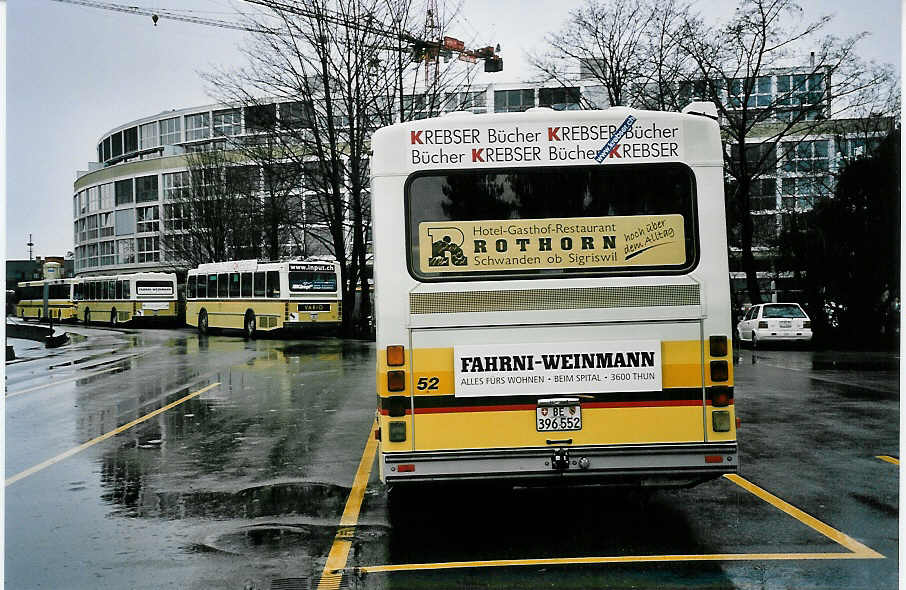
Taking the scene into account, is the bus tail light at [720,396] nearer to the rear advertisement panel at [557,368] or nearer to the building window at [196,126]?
the rear advertisement panel at [557,368]

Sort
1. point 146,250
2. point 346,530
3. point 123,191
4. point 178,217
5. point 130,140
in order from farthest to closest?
point 130,140 < point 123,191 < point 146,250 < point 178,217 < point 346,530

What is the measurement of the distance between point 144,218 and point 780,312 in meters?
77.6

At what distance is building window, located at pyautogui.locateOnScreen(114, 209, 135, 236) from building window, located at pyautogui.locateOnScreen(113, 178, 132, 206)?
1.01m

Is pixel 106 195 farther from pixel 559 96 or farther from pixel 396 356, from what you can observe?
pixel 396 356

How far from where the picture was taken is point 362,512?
786cm

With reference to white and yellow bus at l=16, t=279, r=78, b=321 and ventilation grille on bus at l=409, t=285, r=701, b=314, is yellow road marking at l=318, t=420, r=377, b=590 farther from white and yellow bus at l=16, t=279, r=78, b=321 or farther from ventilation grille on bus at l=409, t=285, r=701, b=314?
white and yellow bus at l=16, t=279, r=78, b=321

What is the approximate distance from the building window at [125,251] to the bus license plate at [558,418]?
94.7 meters

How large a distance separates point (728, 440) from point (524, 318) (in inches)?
65.9

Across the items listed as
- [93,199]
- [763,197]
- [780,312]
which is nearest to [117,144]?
[93,199]

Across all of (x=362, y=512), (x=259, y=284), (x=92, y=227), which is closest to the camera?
(x=362, y=512)

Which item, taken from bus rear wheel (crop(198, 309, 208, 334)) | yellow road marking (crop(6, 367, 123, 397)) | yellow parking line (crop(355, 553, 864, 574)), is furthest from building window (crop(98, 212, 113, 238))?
yellow parking line (crop(355, 553, 864, 574))

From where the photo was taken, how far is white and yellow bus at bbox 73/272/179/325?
5278 cm

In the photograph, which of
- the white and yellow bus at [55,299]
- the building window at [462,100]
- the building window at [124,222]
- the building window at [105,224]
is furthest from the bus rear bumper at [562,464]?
the building window at [105,224]

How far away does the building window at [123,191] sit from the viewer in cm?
9781
